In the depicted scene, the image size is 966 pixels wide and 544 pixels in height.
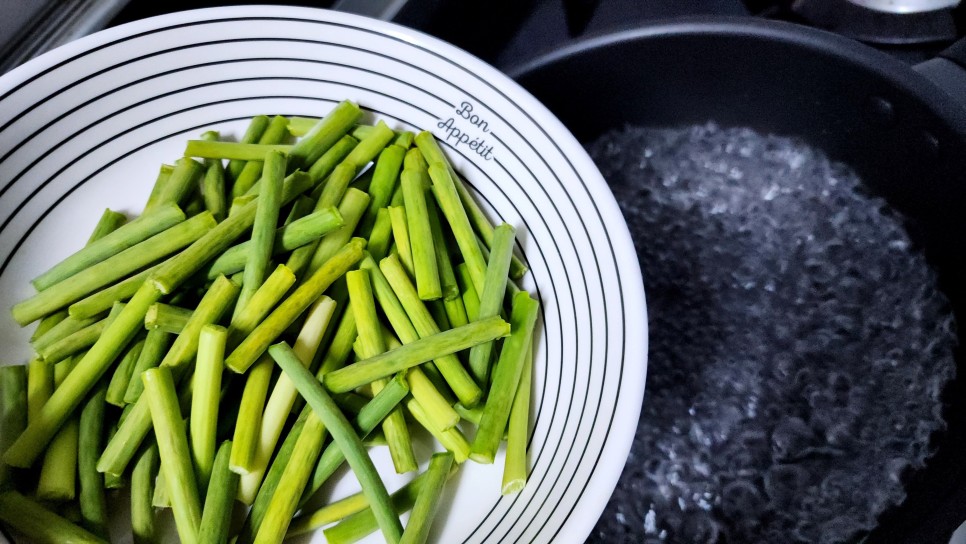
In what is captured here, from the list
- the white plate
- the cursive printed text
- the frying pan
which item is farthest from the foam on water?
the cursive printed text

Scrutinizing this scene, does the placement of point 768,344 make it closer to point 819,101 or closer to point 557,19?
point 819,101

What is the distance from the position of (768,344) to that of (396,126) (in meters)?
0.64

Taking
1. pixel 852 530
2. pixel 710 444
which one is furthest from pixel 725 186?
pixel 852 530

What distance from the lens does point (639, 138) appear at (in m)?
1.25

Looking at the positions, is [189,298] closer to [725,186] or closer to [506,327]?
[506,327]

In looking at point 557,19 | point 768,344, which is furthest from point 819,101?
point 557,19

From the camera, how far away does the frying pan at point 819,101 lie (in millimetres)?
969

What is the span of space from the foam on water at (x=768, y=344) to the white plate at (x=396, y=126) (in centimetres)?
31

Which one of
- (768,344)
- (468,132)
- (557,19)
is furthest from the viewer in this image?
(557,19)

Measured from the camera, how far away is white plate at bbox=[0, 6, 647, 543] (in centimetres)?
70

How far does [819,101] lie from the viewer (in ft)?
3.65

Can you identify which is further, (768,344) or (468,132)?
(768,344)

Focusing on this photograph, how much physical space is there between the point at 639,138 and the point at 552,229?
0.52 meters

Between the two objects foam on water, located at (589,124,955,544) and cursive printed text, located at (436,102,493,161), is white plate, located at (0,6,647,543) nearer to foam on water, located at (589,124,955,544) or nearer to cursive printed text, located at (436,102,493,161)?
cursive printed text, located at (436,102,493,161)
